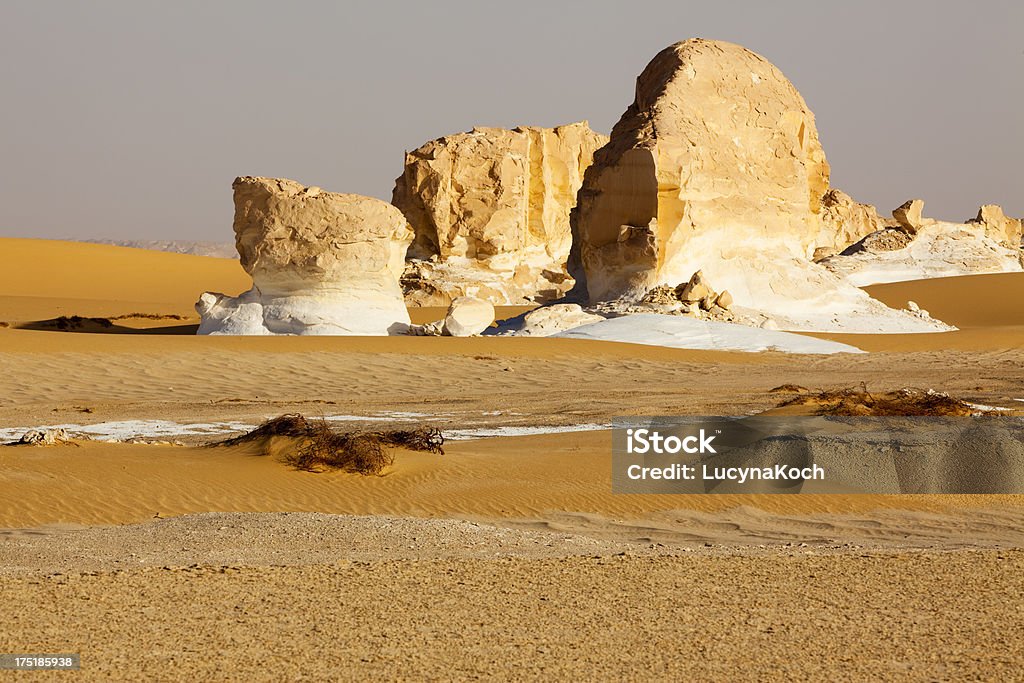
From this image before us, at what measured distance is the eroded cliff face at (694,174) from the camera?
73.4ft

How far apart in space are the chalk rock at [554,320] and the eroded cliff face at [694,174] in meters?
1.19

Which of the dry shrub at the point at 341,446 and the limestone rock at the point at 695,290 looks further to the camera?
the limestone rock at the point at 695,290

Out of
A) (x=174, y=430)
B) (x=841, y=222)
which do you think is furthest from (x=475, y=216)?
(x=174, y=430)

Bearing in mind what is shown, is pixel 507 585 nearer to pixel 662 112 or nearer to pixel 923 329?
pixel 662 112

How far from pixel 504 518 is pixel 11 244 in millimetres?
55630

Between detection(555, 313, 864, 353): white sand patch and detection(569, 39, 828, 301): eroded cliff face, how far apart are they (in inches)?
72.9

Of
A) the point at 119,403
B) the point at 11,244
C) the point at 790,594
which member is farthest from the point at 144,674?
the point at 11,244

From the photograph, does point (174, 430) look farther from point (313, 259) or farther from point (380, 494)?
point (313, 259)

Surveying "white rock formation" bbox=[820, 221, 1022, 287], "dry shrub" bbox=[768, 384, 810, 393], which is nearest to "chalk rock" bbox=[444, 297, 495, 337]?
"dry shrub" bbox=[768, 384, 810, 393]

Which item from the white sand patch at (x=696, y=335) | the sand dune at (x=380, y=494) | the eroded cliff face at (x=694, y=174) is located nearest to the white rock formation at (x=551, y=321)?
the white sand patch at (x=696, y=335)

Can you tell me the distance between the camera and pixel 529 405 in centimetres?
1357

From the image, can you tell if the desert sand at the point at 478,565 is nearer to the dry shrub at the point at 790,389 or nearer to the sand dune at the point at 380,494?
the sand dune at the point at 380,494

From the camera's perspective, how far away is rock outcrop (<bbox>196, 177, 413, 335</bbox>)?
784 inches

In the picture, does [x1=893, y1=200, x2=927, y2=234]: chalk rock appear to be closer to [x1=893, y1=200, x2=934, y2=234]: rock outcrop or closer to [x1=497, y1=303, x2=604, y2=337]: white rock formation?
[x1=893, y1=200, x2=934, y2=234]: rock outcrop
